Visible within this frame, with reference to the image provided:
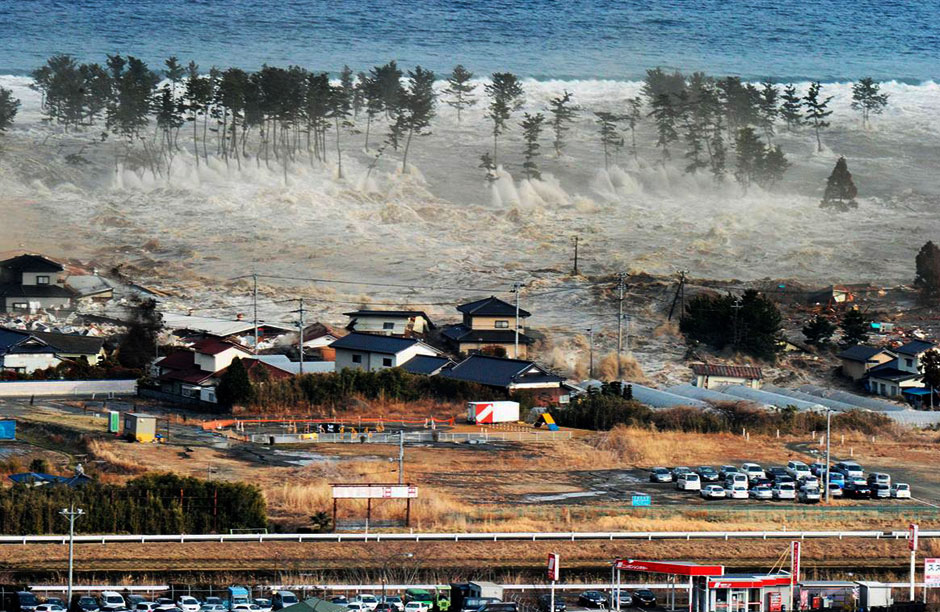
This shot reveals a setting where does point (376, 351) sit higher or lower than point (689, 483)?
lower

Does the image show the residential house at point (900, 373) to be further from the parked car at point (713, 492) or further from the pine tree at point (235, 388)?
the pine tree at point (235, 388)

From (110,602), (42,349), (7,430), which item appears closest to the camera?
(110,602)

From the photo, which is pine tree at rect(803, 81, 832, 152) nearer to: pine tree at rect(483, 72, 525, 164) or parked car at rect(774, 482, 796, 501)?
pine tree at rect(483, 72, 525, 164)

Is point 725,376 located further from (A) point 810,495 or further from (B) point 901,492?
(A) point 810,495

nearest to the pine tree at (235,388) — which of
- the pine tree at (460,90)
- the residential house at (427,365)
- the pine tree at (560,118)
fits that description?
the residential house at (427,365)

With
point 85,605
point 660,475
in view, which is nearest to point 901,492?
point 660,475

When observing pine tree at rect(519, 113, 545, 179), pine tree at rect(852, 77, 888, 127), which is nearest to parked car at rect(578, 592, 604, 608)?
pine tree at rect(519, 113, 545, 179)

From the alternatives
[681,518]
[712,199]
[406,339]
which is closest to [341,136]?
[712,199]

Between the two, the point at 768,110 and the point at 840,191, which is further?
the point at 768,110
